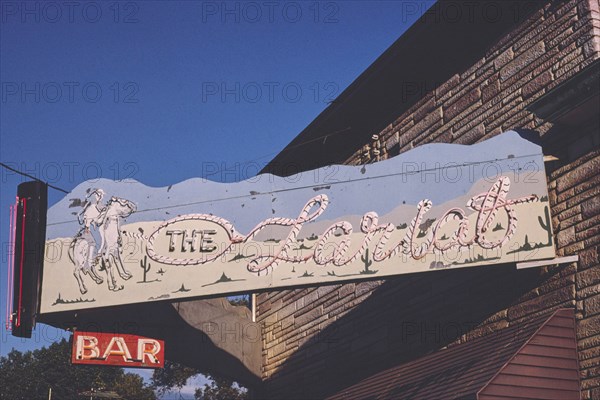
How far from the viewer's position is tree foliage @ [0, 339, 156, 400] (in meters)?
65.4

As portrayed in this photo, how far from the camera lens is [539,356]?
10328 mm

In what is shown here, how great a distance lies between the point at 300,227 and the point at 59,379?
64.0m

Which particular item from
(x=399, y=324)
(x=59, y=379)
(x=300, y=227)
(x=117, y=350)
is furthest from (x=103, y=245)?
(x=59, y=379)

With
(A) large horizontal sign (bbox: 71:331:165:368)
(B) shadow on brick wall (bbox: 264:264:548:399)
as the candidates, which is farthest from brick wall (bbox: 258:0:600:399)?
(A) large horizontal sign (bbox: 71:331:165:368)

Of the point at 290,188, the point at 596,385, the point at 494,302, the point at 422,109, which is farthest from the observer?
the point at 422,109

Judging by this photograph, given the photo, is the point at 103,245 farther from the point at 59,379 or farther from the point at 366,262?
the point at 59,379

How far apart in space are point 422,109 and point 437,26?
72.0 inches

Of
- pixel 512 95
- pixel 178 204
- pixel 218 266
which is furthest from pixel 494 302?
pixel 178 204

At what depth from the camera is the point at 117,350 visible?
16531 millimetres

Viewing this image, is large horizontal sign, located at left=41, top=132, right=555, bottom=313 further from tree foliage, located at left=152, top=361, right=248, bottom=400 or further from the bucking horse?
tree foliage, located at left=152, top=361, right=248, bottom=400

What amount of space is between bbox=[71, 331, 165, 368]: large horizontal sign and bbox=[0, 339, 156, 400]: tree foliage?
47.9m

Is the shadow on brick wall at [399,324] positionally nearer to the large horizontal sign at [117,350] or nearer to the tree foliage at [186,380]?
the large horizontal sign at [117,350]

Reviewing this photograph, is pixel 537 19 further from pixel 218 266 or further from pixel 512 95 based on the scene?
pixel 218 266

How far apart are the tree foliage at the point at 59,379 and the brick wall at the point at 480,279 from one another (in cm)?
4883
